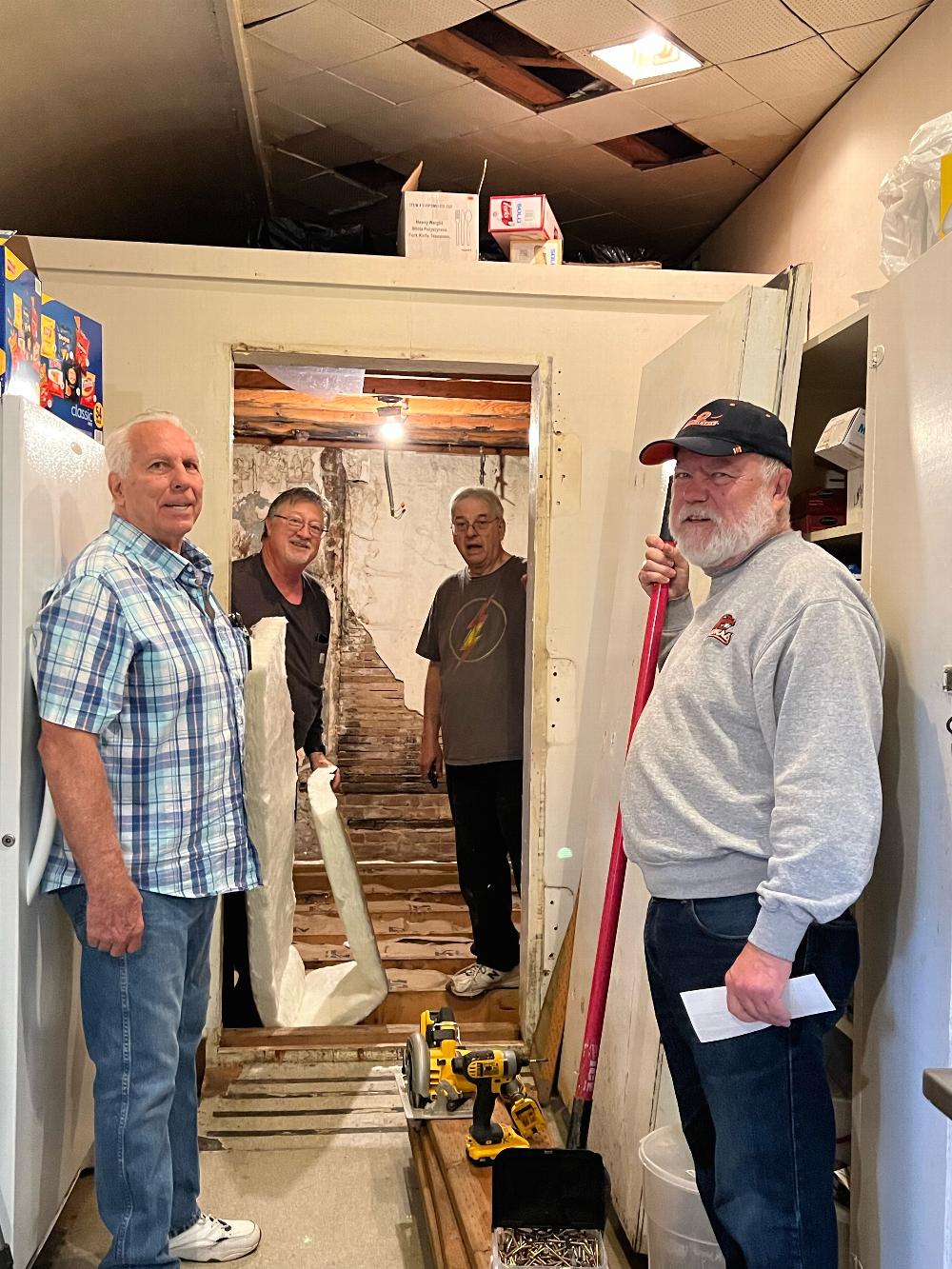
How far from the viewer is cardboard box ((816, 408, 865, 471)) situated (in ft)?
6.40

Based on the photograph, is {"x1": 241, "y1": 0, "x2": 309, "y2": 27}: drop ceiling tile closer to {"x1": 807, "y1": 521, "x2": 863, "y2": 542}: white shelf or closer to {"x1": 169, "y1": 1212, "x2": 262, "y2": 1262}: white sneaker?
{"x1": 807, "y1": 521, "x2": 863, "y2": 542}: white shelf

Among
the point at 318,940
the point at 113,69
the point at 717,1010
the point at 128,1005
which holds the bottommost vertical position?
the point at 318,940

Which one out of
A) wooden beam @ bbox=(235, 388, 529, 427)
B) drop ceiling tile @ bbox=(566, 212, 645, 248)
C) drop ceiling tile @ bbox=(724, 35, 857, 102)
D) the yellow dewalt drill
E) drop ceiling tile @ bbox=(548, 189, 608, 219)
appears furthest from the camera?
wooden beam @ bbox=(235, 388, 529, 427)

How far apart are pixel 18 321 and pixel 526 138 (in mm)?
1905

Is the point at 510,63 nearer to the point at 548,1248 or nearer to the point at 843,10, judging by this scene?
the point at 843,10

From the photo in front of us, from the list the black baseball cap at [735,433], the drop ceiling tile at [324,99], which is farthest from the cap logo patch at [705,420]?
the drop ceiling tile at [324,99]

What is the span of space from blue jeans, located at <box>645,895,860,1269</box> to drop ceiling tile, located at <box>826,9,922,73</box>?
2.17m

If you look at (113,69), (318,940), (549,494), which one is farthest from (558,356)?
(318,940)

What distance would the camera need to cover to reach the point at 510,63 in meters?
2.83

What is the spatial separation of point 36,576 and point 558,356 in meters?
1.77

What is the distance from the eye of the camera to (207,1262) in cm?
222

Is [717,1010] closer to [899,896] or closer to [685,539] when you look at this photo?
[899,896]

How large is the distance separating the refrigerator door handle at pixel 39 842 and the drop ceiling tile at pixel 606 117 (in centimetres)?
224

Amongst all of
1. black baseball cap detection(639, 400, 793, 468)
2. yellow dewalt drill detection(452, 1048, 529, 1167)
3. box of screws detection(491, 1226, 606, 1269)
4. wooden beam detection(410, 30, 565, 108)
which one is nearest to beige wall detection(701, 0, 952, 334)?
wooden beam detection(410, 30, 565, 108)
